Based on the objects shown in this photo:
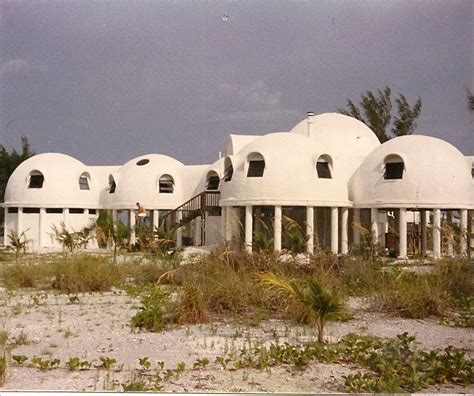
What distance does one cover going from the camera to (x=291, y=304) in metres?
8.81

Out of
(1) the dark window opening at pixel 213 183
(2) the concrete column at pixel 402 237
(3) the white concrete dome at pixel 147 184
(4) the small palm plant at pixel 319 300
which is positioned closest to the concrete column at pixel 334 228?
(2) the concrete column at pixel 402 237

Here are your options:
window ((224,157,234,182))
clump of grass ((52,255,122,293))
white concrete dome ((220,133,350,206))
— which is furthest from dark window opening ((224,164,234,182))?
clump of grass ((52,255,122,293))

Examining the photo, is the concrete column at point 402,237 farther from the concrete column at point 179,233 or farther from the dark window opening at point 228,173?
the concrete column at point 179,233

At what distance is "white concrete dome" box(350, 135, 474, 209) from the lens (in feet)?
66.0

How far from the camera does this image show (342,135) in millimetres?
24469

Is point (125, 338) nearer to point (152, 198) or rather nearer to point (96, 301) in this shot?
point (96, 301)

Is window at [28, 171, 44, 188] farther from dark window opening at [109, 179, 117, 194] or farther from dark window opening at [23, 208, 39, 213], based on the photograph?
Result: dark window opening at [109, 179, 117, 194]

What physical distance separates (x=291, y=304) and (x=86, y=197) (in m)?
19.0

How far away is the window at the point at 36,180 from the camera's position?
85.2ft

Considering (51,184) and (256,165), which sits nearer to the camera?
(256,165)

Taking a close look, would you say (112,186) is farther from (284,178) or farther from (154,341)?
(154,341)

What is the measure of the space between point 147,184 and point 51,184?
4.30m

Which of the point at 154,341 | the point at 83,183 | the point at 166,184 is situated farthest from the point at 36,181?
the point at 154,341

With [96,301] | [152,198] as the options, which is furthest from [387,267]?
[152,198]
